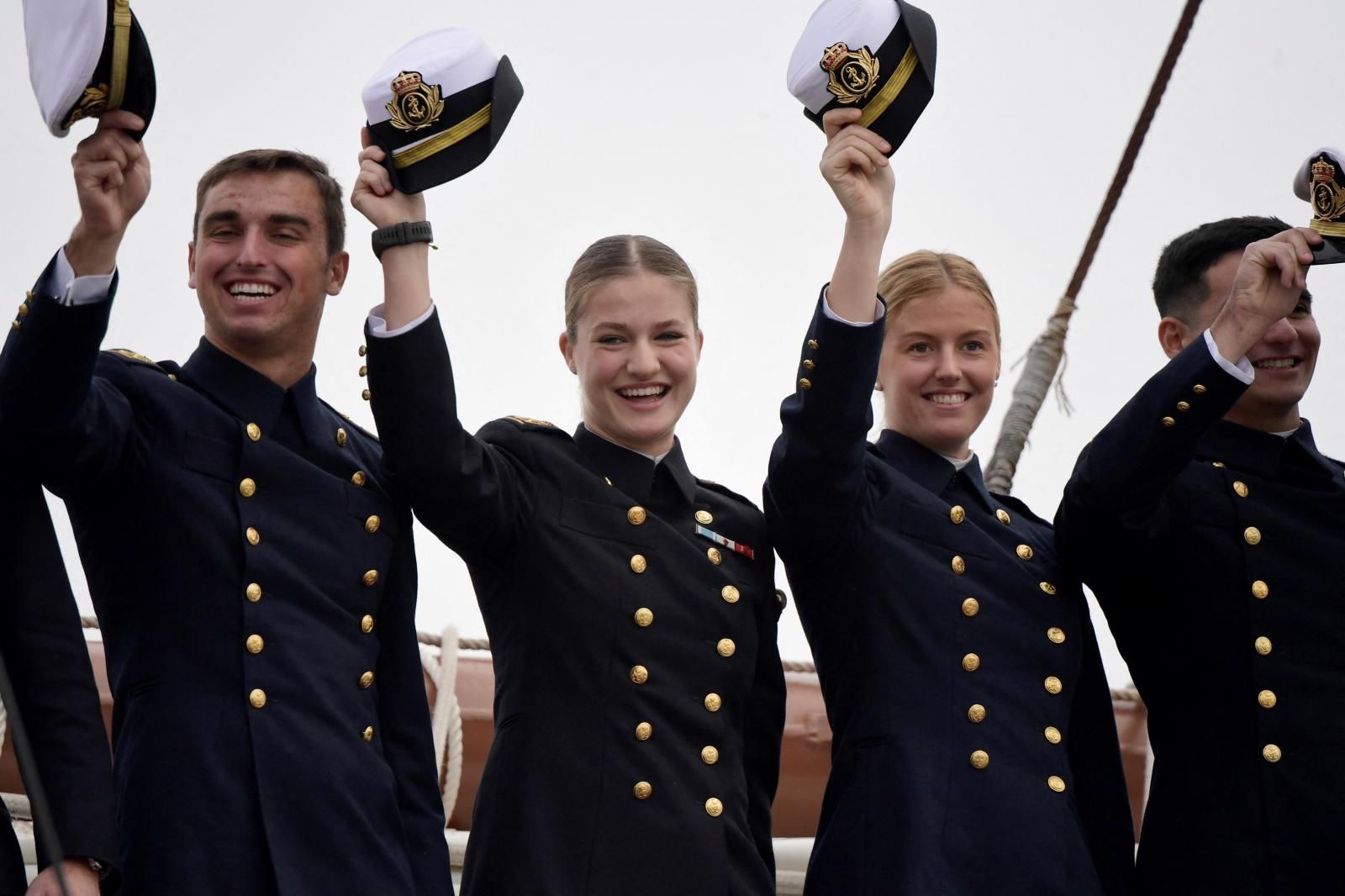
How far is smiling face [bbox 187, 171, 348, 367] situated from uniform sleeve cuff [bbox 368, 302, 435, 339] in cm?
18

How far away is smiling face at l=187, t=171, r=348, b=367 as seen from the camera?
2.78 m

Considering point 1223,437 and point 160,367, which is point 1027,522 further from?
point 160,367

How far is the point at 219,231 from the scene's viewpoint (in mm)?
2836

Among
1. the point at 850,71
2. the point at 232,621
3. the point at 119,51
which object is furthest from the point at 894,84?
the point at 232,621

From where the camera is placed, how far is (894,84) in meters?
2.87

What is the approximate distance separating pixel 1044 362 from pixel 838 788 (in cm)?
209

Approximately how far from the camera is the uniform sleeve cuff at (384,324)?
2637 mm

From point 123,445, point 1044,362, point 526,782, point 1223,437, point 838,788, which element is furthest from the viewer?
point 1044,362

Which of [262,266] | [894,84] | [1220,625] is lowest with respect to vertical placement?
[1220,625]

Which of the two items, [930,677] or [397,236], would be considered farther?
[930,677]

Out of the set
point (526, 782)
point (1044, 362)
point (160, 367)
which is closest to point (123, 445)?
point (160, 367)

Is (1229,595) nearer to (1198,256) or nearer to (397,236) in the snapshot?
(1198,256)

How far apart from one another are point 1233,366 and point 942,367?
47 cm

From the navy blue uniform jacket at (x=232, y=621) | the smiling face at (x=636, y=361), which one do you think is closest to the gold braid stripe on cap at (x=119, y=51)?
the navy blue uniform jacket at (x=232, y=621)
